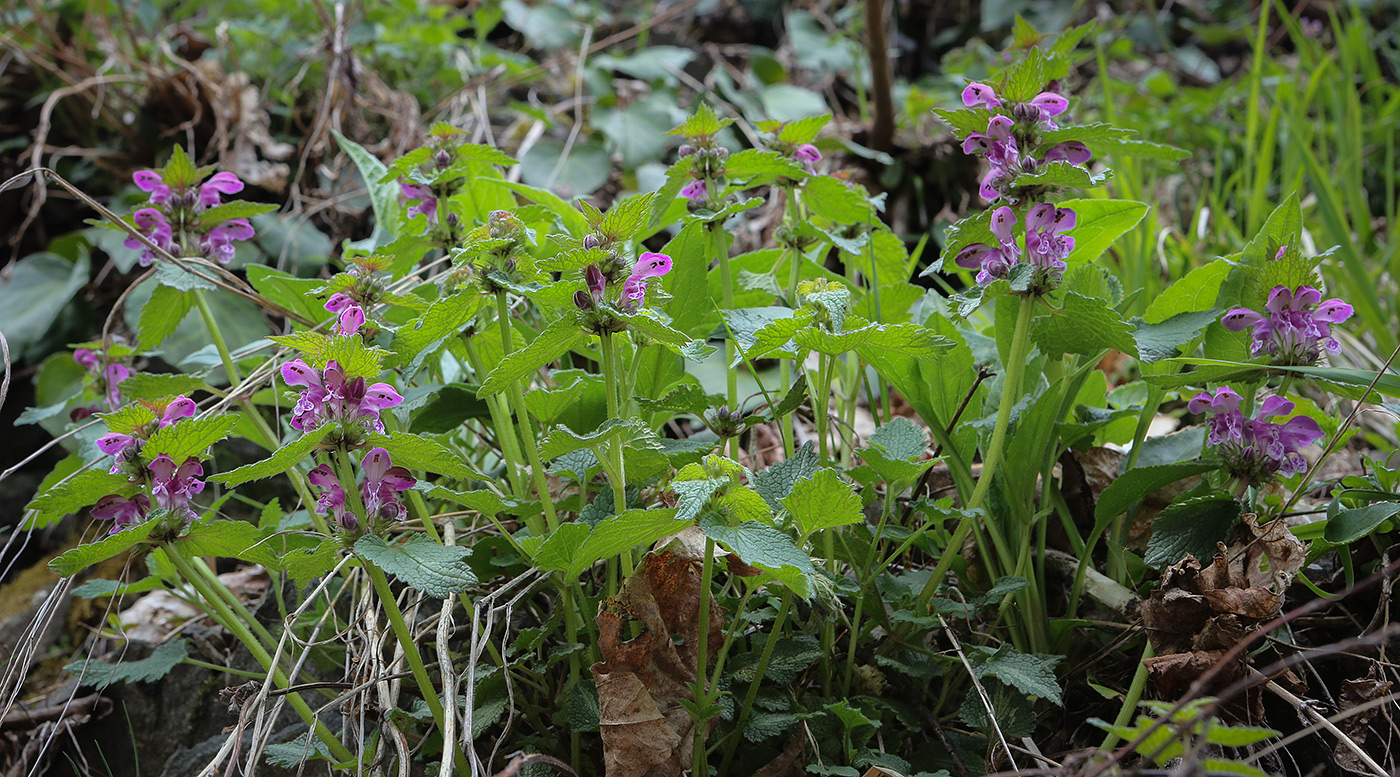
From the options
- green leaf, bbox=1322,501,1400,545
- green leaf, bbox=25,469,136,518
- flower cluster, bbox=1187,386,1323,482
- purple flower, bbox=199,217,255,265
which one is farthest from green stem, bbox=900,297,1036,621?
purple flower, bbox=199,217,255,265

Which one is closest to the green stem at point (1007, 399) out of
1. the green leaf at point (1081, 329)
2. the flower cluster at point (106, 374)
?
the green leaf at point (1081, 329)

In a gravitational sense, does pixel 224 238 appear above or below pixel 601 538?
above

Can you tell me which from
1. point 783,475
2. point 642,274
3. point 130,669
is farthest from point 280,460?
point 130,669

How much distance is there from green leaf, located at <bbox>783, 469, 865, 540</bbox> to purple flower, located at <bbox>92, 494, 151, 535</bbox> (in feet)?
2.16

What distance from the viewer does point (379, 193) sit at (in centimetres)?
140

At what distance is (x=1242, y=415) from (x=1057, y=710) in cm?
39

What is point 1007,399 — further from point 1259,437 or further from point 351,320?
point 351,320

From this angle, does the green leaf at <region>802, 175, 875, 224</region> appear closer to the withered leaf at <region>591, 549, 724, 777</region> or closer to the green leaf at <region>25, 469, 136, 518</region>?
the withered leaf at <region>591, 549, 724, 777</region>

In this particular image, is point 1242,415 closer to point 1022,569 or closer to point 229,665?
point 1022,569

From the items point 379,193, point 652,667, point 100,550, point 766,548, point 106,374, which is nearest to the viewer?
point 766,548

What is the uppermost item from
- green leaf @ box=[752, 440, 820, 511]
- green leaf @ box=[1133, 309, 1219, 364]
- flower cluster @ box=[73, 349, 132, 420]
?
green leaf @ box=[1133, 309, 1219, 364]

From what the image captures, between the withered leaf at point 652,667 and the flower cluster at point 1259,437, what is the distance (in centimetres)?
56

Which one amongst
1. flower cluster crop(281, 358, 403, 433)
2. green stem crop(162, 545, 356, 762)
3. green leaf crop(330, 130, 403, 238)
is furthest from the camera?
green leaf crop(330, 130, 403, 238)

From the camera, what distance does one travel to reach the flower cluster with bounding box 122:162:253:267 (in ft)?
3.51
